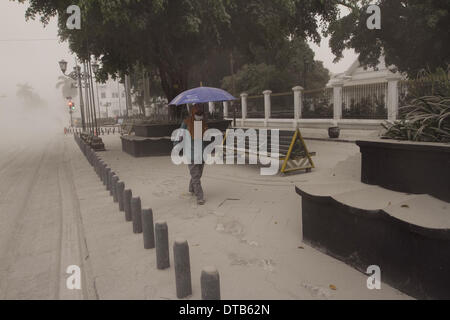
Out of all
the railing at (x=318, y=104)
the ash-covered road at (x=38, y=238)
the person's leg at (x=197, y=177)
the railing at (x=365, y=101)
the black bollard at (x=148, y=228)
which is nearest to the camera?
the ash-covered road at (x=38, y=238)

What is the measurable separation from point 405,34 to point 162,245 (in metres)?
21.3

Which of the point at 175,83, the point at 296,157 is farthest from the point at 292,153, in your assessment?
the point at 175,83

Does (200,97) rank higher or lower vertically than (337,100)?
lower

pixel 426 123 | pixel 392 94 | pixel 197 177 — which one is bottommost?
pixel 197 177

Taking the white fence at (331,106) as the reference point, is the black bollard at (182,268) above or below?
below

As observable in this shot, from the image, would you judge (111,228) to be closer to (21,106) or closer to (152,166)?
(152,166)

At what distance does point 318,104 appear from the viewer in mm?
22578

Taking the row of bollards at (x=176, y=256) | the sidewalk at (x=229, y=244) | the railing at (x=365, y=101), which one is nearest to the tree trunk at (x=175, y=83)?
the sidewalk at (x=229, y=244)

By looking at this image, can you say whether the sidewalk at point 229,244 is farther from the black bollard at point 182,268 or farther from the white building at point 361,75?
the white building at point 361,75

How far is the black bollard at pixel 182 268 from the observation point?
3289mm

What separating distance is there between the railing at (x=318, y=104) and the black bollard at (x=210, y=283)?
65.9 ft

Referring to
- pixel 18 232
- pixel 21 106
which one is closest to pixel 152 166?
pixel 18 232

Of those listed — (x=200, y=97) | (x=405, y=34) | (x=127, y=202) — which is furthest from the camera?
(x=405, y=34)

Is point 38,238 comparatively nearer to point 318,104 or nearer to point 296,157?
point 296,157
